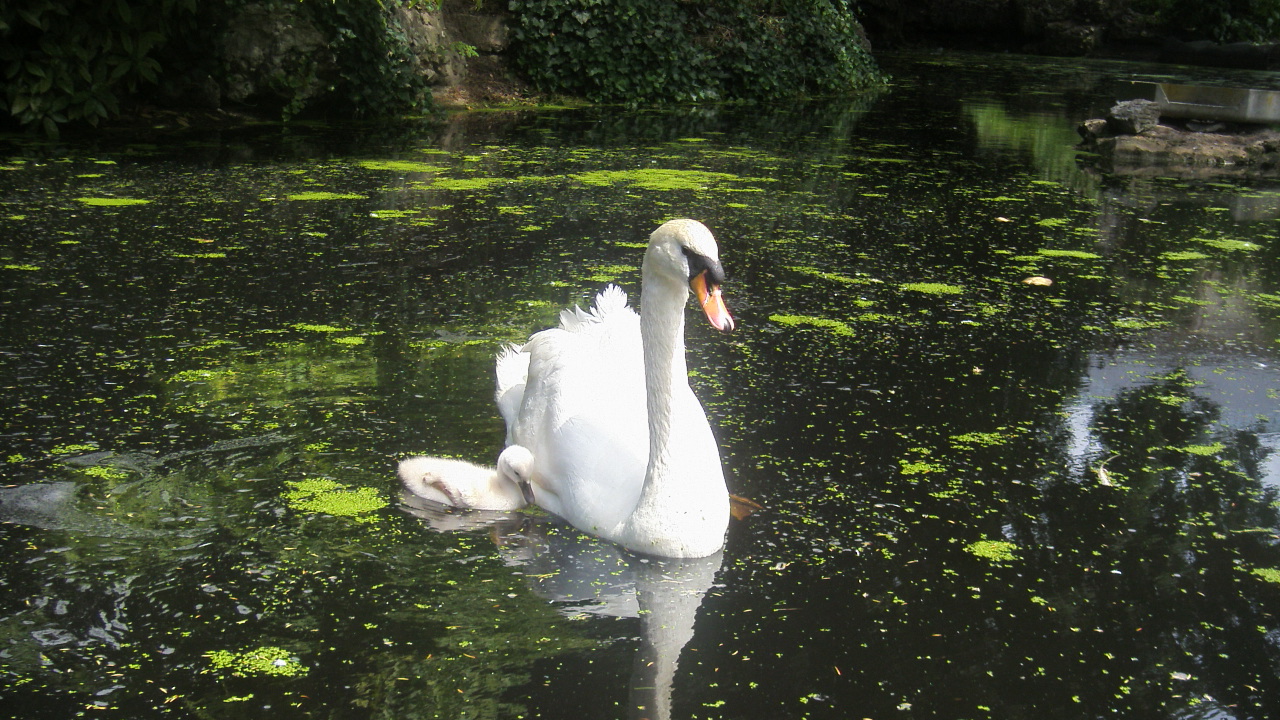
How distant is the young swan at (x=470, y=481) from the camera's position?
3.17 metres

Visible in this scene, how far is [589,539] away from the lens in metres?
3.11

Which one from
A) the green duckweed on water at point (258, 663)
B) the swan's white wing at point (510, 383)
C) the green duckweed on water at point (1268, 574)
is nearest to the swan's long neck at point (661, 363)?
the swan's white wing at point (510, 383)

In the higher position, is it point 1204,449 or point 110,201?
point 110,201

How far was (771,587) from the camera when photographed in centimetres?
286

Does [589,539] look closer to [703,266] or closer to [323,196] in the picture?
[703,266]

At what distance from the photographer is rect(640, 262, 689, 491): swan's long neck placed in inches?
118

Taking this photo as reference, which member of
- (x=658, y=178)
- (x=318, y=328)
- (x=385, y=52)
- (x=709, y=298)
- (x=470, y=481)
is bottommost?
(x=470, y=481)

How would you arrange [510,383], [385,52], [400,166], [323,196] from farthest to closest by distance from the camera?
1. [385,52]
2. [400,166]
3. [323,196]
4. [510,383]

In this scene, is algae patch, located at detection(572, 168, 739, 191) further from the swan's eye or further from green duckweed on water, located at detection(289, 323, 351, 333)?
the swan's eye

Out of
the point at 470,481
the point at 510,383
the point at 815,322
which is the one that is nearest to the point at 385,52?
the point at 815,322

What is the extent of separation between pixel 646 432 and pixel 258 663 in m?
1.31

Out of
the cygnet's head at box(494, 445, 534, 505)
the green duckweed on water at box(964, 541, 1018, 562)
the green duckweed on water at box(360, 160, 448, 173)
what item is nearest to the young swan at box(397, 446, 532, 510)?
the cygnet's head at box(494, 445, 534, 505)

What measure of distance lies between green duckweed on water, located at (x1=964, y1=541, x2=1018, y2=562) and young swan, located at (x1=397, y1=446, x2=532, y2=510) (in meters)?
1.25

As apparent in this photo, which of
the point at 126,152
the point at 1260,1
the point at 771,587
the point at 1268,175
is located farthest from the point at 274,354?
the point at 1260,1
